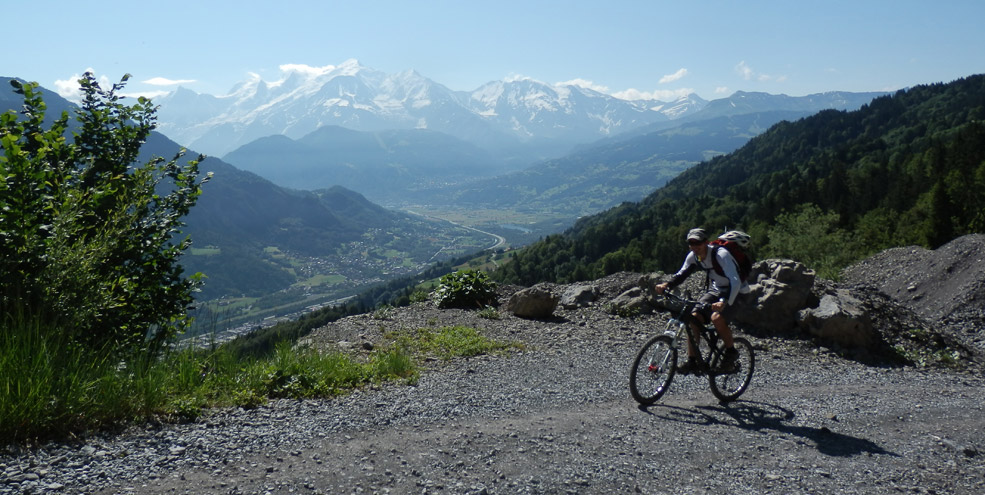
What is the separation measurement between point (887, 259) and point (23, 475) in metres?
26.7

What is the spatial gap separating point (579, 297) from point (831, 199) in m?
94.9

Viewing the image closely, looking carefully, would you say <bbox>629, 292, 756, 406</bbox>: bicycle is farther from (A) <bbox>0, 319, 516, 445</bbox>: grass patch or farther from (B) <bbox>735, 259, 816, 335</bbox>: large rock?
(B) <bbox>735, 259, 816, 335</bbox>: large rock

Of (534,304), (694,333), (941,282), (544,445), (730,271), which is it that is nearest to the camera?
(544,445)

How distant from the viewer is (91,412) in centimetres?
512

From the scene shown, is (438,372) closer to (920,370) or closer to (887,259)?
(920,370)

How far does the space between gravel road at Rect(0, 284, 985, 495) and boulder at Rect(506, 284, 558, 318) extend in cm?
576

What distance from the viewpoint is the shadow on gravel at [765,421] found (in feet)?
20.1

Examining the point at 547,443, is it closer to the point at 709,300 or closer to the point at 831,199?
the point at 709,300

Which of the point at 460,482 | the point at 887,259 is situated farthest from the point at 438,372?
the point at 887,259

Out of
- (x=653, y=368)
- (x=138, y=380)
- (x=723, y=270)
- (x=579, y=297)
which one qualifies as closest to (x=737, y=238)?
A: (x=723, y=270)

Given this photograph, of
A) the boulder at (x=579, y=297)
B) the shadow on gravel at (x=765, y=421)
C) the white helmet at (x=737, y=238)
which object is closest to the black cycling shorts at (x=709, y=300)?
the white helmet at (x=737, y=238)

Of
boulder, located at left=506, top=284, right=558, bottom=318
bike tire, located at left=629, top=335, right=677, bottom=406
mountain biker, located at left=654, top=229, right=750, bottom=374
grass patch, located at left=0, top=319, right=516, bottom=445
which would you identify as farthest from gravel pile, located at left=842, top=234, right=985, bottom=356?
grass patch, located at left=0, top=319, right=516, bottom=445

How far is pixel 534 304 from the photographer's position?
15164 mm

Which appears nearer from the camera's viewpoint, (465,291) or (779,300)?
(779,300)
